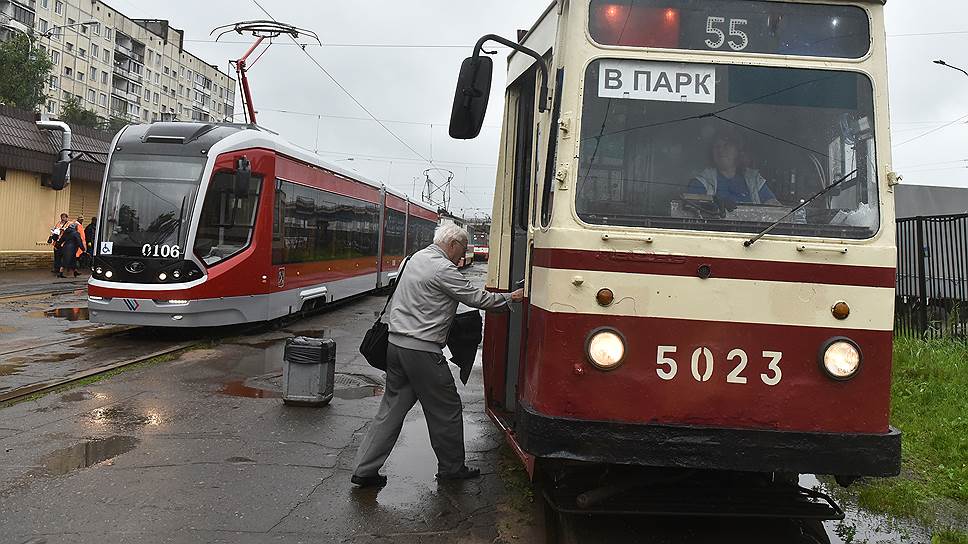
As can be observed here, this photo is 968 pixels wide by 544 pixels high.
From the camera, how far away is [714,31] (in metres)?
4.62

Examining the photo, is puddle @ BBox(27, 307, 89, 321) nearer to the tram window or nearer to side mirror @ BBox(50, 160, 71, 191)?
side mirror @ BBox(50, 160, 71, 191)

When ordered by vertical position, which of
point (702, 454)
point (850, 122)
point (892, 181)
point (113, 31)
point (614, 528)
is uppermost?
point (113, 31)

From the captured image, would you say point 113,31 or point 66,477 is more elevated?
point 113,31

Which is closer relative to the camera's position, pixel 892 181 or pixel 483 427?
pixel 892 181

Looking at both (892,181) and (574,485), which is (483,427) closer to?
(574,485)

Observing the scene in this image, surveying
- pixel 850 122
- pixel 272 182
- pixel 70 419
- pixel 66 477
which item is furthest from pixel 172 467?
pixel 272 182

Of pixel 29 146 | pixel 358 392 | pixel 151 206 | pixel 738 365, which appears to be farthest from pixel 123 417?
pixel 29 146

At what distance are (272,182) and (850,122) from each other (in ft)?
34.2

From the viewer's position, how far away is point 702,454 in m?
4.37

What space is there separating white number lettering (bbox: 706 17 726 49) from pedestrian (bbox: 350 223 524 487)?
1859mm

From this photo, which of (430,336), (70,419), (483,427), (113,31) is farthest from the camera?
(113,31)

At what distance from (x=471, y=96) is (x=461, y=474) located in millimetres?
2640

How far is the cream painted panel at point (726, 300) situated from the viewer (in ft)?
14.5

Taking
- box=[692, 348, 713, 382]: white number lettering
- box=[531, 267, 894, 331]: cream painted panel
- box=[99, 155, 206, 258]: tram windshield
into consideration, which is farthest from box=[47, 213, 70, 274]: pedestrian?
box=[692, 348, 713, 382]: white number lettering
